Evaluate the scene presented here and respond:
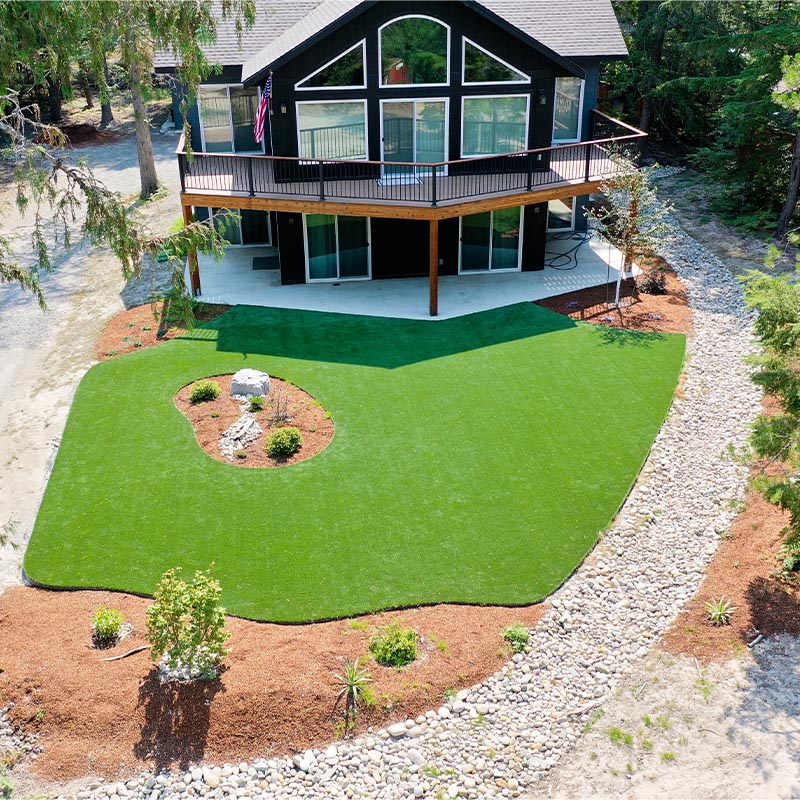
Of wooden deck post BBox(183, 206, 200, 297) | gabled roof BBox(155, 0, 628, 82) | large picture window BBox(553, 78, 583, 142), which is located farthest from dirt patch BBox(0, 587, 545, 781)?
large picture window BBox(553, 78, 583, 142)

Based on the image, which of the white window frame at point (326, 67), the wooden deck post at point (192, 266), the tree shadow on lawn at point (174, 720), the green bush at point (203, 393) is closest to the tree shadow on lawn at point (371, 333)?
the wooden deck post at point (192, 266)

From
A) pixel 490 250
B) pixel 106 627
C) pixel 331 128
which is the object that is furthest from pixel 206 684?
Answer: pixel 490 250

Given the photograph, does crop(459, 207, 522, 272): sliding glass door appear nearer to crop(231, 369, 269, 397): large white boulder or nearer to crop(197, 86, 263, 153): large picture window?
crop(197, 86, 263, 153): large picture window

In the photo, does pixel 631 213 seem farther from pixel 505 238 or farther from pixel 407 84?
pixel 407 84

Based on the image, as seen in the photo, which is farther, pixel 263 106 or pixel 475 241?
pixel 475 241

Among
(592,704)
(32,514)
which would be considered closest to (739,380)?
(592,704)

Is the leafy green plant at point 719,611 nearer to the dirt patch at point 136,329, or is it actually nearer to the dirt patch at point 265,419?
the dirt patch at point 265,419
